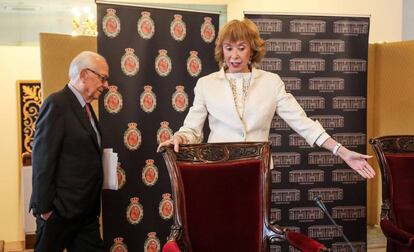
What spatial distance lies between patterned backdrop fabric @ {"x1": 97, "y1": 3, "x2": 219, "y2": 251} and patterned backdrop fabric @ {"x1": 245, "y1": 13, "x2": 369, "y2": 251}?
618 mm

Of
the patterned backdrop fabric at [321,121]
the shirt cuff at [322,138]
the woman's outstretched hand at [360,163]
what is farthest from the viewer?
the patterned backdrop fabric at [321,121]

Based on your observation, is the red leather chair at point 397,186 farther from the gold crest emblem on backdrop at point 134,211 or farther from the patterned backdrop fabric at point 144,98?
the gold crest emblem on backdrop at point 134,211

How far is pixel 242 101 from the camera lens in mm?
1945

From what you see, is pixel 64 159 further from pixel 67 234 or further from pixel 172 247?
pixel 172 247

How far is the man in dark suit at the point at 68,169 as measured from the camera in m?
2.11

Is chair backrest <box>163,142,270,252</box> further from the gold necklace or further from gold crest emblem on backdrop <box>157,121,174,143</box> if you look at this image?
gold crest emblem on backdrop <box>157,121,174,143</box>

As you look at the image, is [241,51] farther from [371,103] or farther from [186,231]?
[371,103]

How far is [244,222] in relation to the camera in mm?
1841

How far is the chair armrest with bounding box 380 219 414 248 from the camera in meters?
1.78

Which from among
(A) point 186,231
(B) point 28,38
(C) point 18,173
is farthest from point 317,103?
(B) point 28,38

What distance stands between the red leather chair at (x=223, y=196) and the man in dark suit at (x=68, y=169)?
0.61 meters

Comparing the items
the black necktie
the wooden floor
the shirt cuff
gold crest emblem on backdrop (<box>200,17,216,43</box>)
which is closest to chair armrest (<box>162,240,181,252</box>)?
the shirt cuff

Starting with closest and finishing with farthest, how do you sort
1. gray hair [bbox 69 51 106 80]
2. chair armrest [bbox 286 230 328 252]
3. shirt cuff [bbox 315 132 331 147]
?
chair armrest [bbox 286 230 328 252] < shirt cuff [bbox 315 132 331 147] < gray hair [bbox 69 51 106 80]

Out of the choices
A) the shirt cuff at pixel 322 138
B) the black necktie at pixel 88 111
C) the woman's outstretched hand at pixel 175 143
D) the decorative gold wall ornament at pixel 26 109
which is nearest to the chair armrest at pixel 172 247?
the woman's outstretched hand at pixel 175 143
